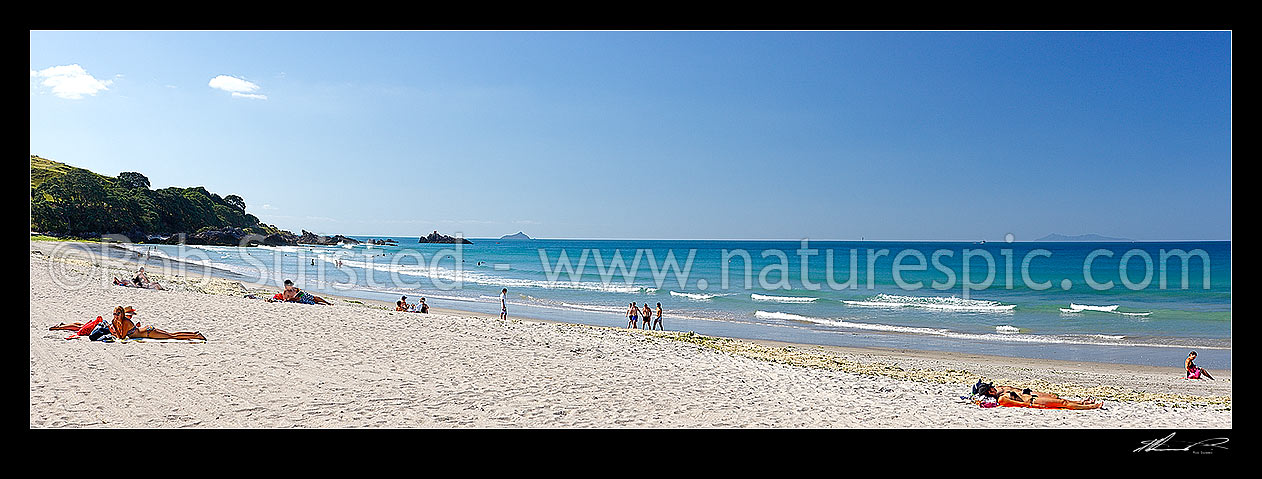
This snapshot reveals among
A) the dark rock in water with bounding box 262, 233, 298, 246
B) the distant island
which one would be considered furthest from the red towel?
the dark rock in water with bounding box 262, 233, 298, 246

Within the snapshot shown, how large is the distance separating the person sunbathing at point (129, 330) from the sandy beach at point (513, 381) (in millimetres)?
245

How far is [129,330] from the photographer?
9062 mm

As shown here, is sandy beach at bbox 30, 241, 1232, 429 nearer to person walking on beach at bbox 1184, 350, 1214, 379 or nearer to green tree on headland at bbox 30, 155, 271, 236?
person walking on beach at bbox 1184, 350, 1214, 379

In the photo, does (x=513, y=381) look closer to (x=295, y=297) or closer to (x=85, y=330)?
(x=85, y=330)

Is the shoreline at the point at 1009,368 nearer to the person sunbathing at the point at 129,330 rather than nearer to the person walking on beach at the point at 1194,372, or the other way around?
the person walking on beach at the point at 1194,372

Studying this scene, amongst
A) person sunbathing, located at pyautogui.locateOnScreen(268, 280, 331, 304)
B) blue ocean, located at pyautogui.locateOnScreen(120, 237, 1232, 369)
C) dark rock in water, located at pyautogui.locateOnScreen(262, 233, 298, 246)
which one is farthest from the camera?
dark rock in water, located at pyautogui.locateOnScreen(262, 233, 298, 246)

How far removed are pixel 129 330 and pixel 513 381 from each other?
615 cm

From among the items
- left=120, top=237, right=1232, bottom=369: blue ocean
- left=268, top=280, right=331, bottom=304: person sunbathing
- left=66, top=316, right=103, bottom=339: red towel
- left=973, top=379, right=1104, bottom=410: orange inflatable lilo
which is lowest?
left=120, top=237, right=1232, bottom=369: blue ocean
